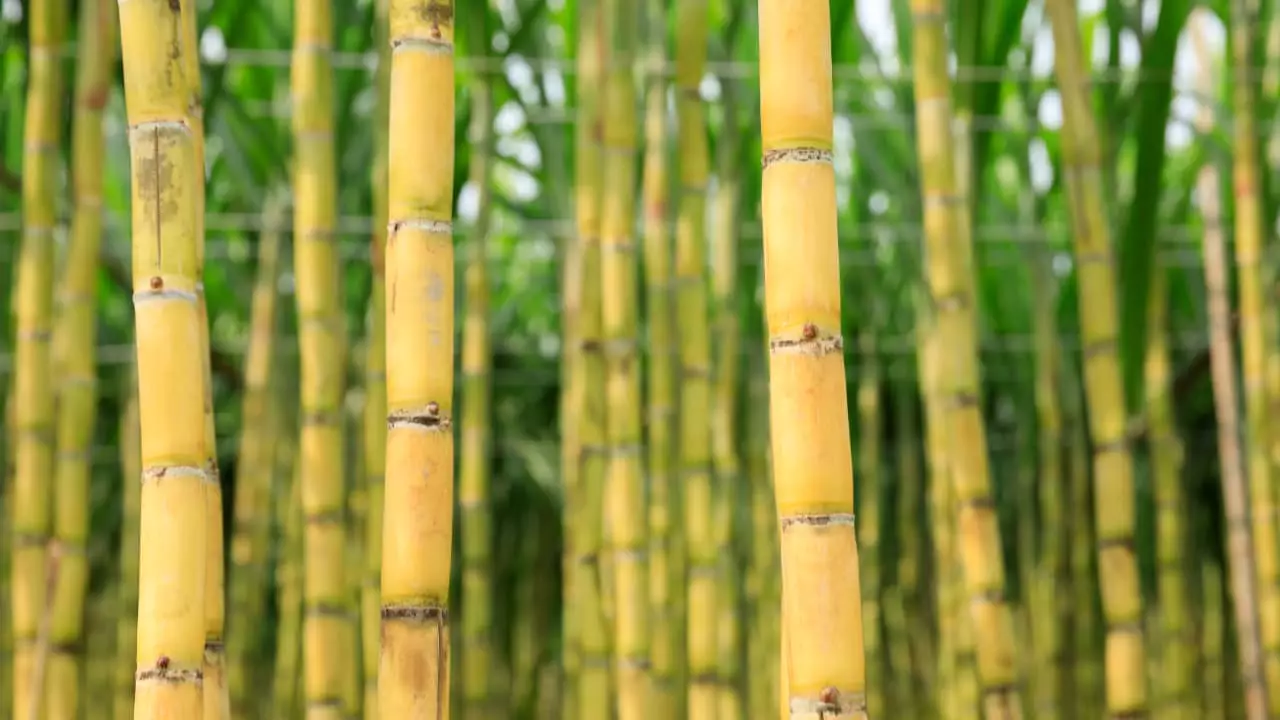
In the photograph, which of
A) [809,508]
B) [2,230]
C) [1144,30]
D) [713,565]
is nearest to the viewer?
[809,508]

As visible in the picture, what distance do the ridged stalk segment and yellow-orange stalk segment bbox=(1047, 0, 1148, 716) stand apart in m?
0.38

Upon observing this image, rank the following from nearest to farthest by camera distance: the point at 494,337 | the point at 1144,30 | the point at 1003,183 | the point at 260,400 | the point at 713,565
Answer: the point at 713,565 → the point at 1144,30 → the point at 260,400 → the point at 494,337 → the point at 1003,183

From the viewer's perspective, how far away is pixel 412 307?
35.8 inches

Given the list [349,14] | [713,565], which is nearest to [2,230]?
[349,14]

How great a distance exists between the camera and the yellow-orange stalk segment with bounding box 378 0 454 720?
90 cm

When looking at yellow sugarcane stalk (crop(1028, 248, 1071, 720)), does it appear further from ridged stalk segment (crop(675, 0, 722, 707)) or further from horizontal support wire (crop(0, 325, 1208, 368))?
ridged stalk segment (crop(675, 0, 722, 707))

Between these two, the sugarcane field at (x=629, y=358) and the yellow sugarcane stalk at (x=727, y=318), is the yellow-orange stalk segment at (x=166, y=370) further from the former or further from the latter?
the yellow sugarcane stalk at (x=727, y=318)

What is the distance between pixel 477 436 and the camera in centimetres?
199

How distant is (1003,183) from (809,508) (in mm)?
2858

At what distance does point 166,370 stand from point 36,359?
74 cm

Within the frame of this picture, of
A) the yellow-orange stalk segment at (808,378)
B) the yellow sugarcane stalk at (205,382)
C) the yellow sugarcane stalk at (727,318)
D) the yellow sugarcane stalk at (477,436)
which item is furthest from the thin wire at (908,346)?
the yellow-orange stalk segment at (808,378)

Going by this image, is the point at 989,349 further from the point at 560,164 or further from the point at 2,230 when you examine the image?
the point at 2,230

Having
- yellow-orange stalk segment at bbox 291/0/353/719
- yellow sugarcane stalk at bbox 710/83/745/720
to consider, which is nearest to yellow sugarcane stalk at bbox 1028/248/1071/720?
yellow sugarcane stalk at bbox 710/83/745/720

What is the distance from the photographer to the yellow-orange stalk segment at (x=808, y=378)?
2.82ft
